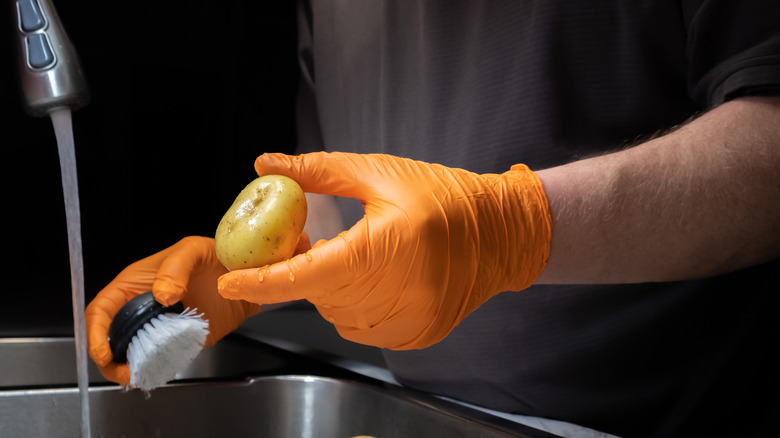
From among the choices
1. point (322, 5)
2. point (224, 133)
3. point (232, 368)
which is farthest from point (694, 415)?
point (224, 133)

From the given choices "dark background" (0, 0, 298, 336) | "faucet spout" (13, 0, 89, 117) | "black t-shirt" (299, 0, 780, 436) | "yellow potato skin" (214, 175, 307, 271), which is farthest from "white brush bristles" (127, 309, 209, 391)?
"dark background" (0, 0, 298, 336)

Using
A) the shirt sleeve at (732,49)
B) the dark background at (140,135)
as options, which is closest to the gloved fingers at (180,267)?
the dark background at (140,135)

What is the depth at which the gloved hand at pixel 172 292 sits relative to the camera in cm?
86

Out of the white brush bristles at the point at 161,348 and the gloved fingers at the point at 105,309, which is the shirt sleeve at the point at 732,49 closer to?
the white brush bristles at the point at 161,348

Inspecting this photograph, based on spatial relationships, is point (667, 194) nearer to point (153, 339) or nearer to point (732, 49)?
point (732, 49)

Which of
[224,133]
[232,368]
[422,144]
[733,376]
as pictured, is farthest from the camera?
[224,133]

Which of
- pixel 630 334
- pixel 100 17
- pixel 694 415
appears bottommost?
pixel 694 415

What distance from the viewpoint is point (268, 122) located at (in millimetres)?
1581

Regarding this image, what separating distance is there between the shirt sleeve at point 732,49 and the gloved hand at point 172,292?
2.07 ft

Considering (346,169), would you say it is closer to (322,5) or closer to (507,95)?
(507,95)

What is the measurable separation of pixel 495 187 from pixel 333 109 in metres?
0.76

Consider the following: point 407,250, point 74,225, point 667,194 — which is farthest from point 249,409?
point 667,194

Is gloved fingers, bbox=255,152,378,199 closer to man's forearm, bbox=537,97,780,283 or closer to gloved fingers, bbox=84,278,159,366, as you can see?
man's forearm, bbox=537,97,780,283

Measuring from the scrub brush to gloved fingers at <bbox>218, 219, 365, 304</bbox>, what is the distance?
0.83ft
